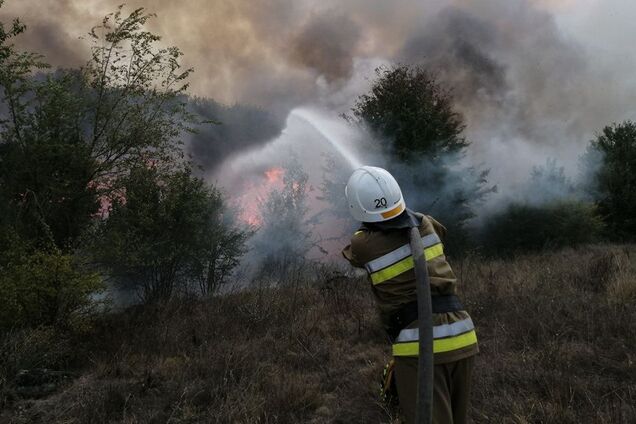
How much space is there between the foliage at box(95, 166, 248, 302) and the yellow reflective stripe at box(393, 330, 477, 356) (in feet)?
21.3

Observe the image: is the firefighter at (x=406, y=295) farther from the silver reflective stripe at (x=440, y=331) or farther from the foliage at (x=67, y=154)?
the foliage at (x=67, y=154)

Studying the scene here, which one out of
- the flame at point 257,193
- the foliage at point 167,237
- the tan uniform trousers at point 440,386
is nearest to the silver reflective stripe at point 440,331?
the tan uniform trousers at point 440,386

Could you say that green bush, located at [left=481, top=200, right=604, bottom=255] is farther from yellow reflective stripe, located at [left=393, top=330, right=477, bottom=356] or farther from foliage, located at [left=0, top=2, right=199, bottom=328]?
yellow reflective stripe, located at [left=393, top=330, right=477, bottom=356]

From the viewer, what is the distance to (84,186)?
26.7 ft

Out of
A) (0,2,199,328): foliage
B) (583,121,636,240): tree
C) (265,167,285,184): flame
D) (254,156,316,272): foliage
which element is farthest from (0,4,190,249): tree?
(583,121,636,240): tree

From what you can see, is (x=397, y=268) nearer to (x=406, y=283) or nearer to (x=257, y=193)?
(x=406, y=283)

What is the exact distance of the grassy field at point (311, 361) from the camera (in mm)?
3625

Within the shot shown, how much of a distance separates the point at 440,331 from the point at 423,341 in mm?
254

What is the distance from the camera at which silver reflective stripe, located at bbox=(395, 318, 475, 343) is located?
7.32ft

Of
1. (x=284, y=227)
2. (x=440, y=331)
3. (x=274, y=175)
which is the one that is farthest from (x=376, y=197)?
(x=274, y=175)

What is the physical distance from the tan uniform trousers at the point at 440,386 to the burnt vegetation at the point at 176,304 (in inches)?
44.8

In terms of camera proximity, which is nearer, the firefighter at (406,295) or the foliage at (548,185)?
the firefighter at (406,295)

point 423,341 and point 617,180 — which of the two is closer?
point 423,341

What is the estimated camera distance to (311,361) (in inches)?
195
